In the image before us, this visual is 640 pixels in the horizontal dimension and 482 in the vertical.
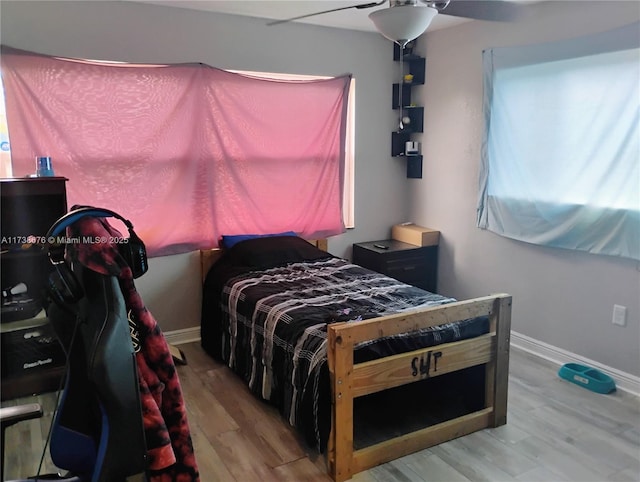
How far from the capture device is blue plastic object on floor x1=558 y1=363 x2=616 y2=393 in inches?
122

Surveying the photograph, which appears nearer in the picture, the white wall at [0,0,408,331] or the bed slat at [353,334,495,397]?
the bed slat at [353,334,495,397]

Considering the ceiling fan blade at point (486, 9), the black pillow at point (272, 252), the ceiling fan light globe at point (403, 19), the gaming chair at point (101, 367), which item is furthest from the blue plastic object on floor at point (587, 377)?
the gaming chair at point (101, 367)

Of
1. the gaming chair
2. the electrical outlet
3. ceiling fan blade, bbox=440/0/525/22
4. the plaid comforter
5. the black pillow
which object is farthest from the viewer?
the black pillow

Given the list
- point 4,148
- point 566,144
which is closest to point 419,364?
point 566,144

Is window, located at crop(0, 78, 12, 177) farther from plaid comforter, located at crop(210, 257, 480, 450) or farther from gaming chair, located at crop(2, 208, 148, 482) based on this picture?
gaming chair, located at crop(2, 208, 148, 482)

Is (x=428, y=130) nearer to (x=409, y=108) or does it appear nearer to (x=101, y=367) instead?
(x=409, y=108)

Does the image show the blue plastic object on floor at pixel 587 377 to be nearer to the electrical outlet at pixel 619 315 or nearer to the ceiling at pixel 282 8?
the electrical outlet at pixel 619 315

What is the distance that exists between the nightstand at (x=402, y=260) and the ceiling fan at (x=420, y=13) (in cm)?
222

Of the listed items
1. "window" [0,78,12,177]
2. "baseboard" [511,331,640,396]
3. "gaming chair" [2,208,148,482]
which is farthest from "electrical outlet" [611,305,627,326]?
"window" [0,78,12,177]

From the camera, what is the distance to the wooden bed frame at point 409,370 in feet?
7.47

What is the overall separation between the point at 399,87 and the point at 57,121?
2.67 m

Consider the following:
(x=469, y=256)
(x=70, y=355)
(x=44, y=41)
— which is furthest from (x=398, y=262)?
(x=70, y=355)

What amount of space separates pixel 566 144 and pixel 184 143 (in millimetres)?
2503

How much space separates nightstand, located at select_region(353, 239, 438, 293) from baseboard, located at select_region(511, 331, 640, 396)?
0.90 m
